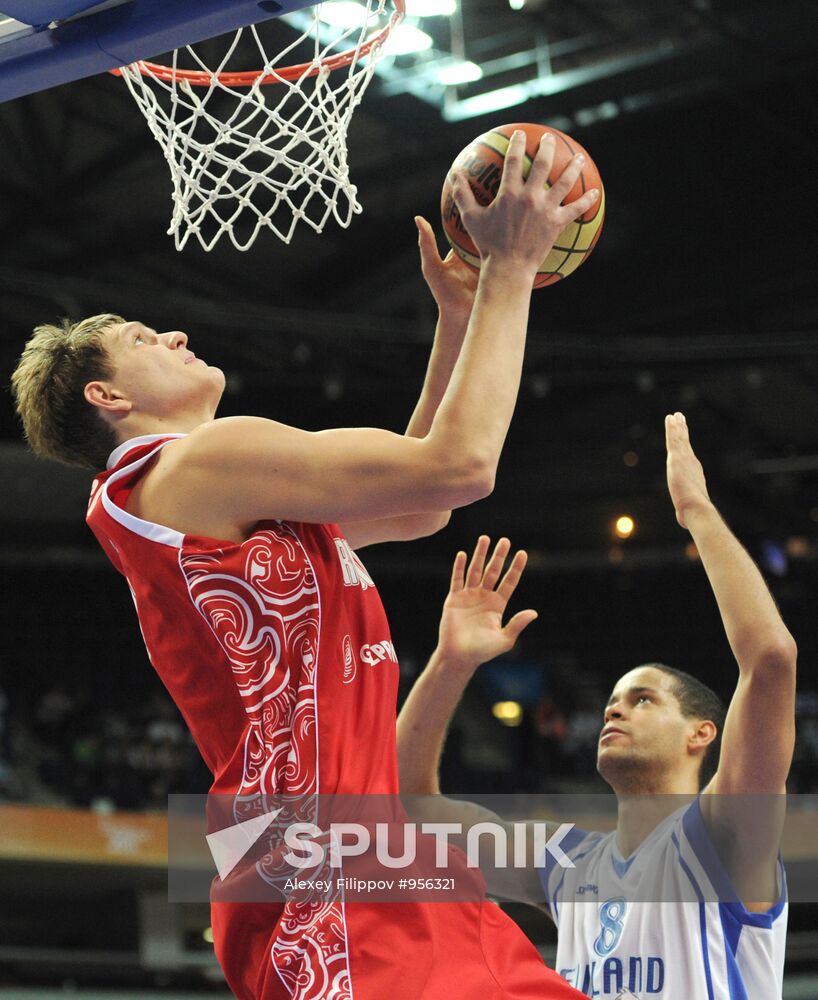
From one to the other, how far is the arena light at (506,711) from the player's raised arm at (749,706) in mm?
13219

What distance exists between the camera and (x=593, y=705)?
48.6 feet

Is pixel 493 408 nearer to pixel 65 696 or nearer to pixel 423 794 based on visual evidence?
pixel 423 794

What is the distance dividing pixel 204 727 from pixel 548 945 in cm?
803

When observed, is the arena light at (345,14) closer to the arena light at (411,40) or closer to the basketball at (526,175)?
the basketball at (526,175)

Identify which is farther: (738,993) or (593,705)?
(593,705)

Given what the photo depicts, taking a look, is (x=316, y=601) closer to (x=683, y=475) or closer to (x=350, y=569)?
(x=350, y=569)

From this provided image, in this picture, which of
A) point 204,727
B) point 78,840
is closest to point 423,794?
point 204,727

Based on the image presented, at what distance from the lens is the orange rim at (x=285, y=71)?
9.37 ft

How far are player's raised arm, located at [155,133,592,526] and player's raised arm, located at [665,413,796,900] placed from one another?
0.80 metres

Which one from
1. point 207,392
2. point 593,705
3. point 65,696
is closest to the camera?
point 207,392

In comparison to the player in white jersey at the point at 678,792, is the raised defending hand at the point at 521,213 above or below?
above

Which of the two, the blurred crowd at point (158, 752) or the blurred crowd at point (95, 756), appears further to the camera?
the blurred crowd at point (158, 752)

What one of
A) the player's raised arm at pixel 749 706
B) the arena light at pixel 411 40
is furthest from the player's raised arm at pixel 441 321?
the arena light at pixel 411 40

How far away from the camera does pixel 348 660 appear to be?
178cm
